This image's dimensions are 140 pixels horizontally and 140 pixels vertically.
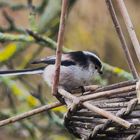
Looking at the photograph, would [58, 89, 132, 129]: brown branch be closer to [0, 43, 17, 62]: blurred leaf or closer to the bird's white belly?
the bird's white belly

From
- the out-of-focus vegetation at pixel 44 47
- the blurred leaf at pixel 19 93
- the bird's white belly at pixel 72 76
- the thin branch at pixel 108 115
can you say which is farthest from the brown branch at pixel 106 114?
the blurred leaf at pixel 19 93

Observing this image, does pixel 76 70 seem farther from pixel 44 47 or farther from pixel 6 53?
pixel 44 47

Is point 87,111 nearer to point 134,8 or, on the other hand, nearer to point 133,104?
point 133,104

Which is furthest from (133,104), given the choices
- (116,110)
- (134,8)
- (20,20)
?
(20,20)

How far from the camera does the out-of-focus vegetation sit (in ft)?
7.07

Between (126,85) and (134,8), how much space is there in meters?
2.15

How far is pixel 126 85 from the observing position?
3.49ft

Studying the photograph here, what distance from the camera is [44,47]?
2.46 metres

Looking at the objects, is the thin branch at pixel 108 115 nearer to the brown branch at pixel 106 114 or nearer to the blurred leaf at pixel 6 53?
the brown branch at pixel 106 114

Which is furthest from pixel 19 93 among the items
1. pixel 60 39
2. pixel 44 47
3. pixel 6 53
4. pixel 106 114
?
pixel 106 114

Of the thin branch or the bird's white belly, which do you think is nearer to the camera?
the thin branch

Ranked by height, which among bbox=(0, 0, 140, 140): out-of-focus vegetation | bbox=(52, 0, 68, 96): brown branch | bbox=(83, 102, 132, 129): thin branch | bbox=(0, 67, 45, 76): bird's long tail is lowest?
bbox=(0, 0, 140, 140): out-of-focus vegetation

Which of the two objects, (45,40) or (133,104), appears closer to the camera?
(133,104)

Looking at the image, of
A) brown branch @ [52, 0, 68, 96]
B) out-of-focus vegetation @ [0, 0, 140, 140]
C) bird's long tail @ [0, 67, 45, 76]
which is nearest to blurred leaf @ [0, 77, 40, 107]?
out-of-focus vegetation @ [0, 0, 140, 140]
